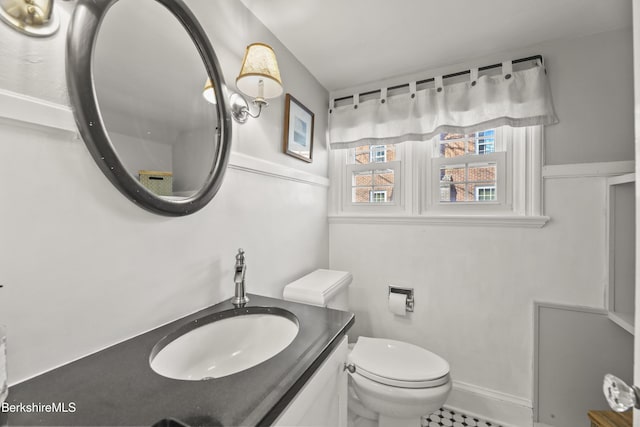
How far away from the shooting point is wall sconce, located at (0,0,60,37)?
566 mm

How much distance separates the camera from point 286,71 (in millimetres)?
1572

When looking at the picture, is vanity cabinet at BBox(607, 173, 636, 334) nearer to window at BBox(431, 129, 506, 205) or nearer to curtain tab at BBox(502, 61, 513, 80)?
window at BBox(431, 129, 506, 205)

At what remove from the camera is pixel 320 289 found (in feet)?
4.65

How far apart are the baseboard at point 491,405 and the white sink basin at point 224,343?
4.81 feet

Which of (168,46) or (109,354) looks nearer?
(109,354)

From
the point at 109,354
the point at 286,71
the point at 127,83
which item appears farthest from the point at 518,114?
the point at 109,354

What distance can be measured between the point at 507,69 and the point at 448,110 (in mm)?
371

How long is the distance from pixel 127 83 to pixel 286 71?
99 centimetres

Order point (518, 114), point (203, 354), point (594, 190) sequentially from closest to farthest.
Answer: point (203, 354)
point (594, 190)
point (518, 114)

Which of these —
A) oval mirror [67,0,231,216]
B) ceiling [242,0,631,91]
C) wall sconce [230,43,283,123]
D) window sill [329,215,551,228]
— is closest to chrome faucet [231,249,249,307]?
oval mirror [67,0,231,216]

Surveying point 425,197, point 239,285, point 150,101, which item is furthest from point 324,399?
point 425,197

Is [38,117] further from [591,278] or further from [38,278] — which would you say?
[591,278]

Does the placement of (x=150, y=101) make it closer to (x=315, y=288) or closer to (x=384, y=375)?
(x=315, y=288)

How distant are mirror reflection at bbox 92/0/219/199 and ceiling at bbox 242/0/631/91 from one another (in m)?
0.55
